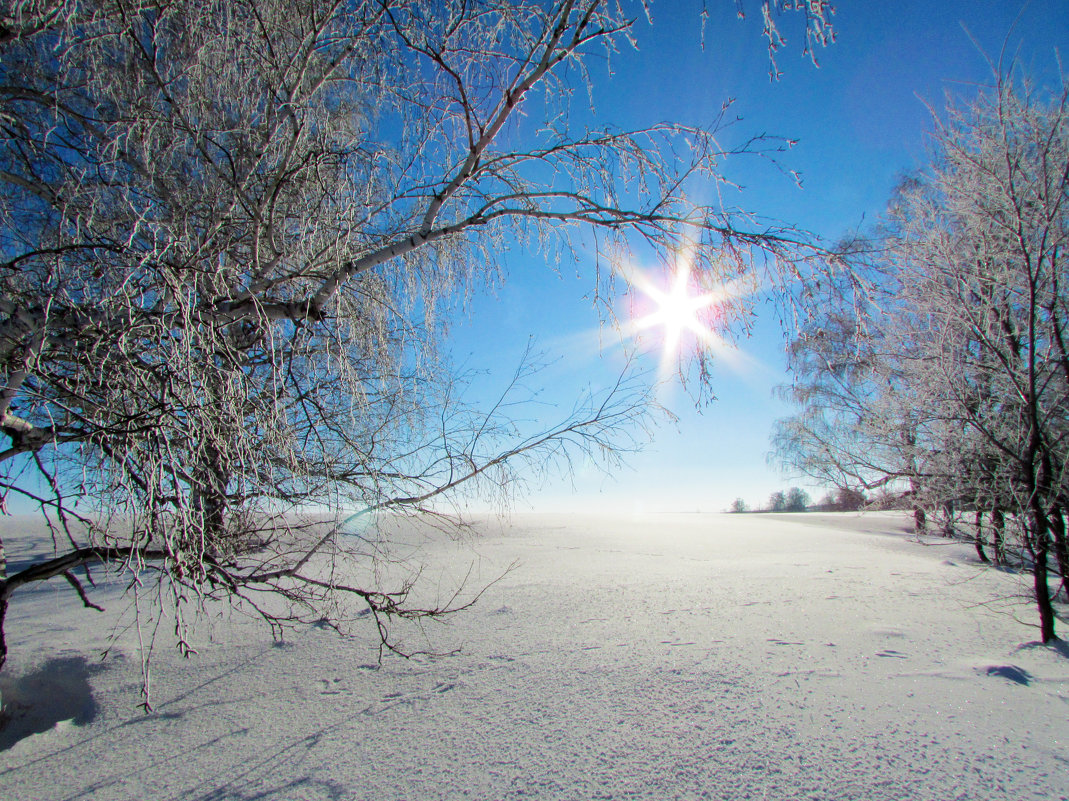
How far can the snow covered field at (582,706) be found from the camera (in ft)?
5.53

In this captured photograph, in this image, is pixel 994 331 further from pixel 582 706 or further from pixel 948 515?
pixel 582 706

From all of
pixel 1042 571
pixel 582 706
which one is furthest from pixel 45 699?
pixel 1042 571

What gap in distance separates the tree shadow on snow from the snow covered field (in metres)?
0.01

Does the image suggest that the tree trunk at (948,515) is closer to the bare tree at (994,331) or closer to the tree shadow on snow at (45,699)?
the bare tree at (994,331)

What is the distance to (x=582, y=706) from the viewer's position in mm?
2113

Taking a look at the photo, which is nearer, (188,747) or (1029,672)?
(188,747)

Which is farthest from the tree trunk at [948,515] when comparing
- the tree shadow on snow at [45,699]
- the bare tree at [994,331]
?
the tree shadow on snow at [45,699]

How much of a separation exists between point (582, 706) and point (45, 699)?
281 centimetres

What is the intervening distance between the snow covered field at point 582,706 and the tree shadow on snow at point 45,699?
1cm

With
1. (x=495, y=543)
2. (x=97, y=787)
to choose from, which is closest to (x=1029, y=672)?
(x=97, y=787)

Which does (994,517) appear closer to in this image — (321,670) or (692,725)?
(692,725)

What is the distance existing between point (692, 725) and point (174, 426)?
2106 mm

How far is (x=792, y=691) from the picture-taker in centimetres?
218

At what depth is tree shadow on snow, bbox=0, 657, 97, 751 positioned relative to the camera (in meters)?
2.35
